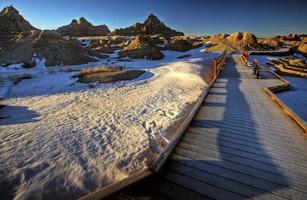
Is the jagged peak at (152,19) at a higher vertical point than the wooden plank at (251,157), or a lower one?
higher

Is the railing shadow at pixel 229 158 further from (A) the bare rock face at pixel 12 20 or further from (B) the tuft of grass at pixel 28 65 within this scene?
(A) the bare rock face at pixel 12 20

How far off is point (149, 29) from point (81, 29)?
24.9 metres

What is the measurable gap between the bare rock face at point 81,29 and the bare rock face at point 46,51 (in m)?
46.3

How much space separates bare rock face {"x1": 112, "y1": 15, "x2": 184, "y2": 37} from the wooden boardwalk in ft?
236

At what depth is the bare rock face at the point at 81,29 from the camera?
73512 mm

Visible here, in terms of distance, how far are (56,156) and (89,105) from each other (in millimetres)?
4017

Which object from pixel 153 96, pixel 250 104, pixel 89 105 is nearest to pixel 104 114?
pixel 89 105

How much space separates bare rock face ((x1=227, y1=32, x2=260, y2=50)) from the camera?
44197 mm

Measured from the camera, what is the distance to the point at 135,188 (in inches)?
119

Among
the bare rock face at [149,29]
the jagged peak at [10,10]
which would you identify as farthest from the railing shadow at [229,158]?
the bare rock face at [149,29]

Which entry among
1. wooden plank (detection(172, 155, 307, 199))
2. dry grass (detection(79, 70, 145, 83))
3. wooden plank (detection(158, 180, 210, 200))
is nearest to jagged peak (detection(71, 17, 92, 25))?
dry grass (detection(79, 70, 145, 83))

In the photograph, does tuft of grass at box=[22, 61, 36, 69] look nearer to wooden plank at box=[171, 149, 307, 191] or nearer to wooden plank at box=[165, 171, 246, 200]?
wooden plank at box=[171, 149, 307, 191]

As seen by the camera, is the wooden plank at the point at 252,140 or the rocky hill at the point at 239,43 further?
the rocky hill at the point at 239,43

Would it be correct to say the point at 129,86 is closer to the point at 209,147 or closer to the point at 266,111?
the point at 266,111
